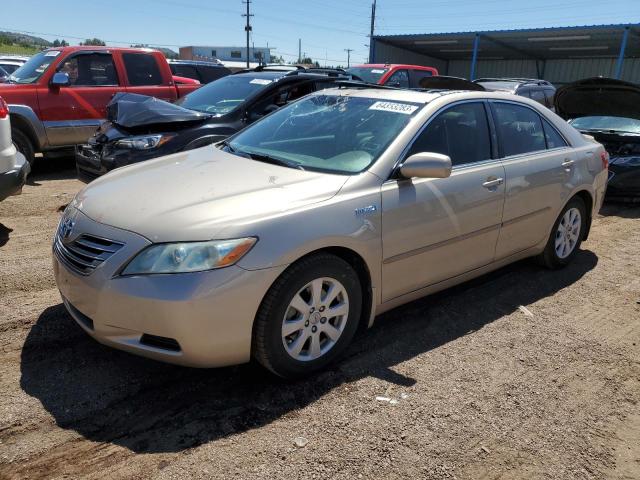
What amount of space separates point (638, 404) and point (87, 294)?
3088mm

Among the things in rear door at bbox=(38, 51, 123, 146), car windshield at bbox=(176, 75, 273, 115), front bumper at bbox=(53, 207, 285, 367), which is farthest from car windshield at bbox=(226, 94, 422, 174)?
rear door at bbox=(38, 51, 123, 146)

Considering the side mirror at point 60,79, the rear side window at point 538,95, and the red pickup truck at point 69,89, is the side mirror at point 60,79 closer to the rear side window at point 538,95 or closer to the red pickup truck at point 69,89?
the red pickup truck at point 69,89

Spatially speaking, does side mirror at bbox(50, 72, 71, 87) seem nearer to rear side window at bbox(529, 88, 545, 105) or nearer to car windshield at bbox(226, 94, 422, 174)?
car windshield at bbox(226, 94, 422, 174)

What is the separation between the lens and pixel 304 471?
2.44 meters

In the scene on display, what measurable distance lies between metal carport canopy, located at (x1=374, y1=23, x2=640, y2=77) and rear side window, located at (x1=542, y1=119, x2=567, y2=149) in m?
20.1

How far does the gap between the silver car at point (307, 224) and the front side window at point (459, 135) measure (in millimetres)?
13

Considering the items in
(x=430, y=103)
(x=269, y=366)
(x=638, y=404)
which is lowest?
(x=638, y=404)

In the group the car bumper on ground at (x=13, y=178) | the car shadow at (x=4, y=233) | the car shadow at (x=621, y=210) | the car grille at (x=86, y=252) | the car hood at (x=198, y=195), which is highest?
the car hood at (x=198, y=195)

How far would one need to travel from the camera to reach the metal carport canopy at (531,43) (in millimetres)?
23141

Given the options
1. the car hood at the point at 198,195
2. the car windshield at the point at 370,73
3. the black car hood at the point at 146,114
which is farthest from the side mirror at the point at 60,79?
the car windshield at the point at 370,73

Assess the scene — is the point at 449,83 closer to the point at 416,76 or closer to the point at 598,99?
the point at 598,99

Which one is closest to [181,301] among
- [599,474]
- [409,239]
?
[409,239]

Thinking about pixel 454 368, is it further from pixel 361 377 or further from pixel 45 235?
pixel 45 235

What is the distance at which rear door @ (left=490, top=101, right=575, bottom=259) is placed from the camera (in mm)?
4246
